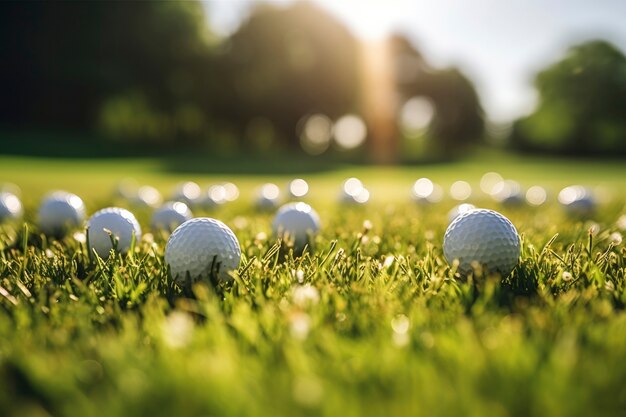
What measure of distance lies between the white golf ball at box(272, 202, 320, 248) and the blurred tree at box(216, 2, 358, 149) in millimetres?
37383

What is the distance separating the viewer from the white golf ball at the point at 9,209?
4.90 m

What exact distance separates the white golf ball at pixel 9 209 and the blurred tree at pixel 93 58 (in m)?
33.3

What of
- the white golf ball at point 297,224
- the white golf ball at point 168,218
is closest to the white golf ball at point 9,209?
the white golf ball at point 168,218

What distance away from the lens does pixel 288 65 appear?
40.1m

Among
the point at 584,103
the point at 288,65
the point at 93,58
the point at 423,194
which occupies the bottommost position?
the point at 423,194

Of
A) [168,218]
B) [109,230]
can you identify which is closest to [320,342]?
[109,230]

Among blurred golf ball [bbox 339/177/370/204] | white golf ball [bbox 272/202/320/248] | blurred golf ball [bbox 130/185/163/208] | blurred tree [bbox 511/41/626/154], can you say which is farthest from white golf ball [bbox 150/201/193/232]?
blurred tree [bbox 511/41/626/154]

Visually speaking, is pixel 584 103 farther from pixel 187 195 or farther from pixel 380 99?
A: pixel 187 195

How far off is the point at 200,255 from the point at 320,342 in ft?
3.83

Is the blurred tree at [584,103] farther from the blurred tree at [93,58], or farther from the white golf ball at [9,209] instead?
the white golf ball at [9,209]

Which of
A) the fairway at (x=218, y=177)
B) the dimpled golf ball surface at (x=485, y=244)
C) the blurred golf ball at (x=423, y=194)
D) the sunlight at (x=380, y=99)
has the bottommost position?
the fairway at (x=218, y=177)

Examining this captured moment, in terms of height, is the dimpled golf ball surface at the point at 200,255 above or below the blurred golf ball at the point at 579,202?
above

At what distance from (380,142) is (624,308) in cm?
4473

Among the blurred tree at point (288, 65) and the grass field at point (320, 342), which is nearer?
the grass field at point (320, 342)
